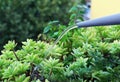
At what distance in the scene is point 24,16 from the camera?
6.20m

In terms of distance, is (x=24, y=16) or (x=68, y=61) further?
(x=24, y=16)

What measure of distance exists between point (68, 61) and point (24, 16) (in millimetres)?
4884

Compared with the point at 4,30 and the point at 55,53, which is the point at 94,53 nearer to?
the point at 55,53

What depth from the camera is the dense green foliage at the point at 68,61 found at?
125cm

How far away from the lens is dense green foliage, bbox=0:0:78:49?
6004 mm

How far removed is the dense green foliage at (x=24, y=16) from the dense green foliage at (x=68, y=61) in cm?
453

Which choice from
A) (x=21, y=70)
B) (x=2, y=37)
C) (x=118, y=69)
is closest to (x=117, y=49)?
(x=118, y=69)

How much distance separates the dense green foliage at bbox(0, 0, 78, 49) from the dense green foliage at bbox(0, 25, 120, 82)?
4.53 m

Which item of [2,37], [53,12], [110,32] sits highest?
[53,12]

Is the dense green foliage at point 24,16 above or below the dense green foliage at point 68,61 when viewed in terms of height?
above

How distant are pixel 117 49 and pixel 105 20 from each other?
0.22m

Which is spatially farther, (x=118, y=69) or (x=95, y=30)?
(x=95, y=30)

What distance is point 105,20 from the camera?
1.14 meters

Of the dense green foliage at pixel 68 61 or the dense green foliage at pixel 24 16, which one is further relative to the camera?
the dense green foliage at pixel 24 16
